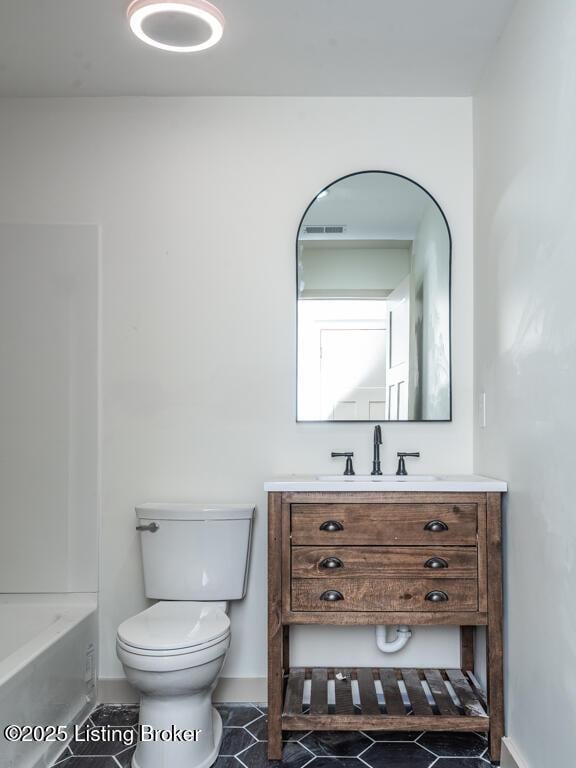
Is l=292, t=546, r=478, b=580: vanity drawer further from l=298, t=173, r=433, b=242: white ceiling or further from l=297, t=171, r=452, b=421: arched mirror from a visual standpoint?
l=298, t=173, r=433, b=242: white ceiling

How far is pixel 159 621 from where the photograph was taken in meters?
2.15

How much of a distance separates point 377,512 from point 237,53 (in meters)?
A: 1.73

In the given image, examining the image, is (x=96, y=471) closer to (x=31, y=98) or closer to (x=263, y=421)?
(x=263, y=421)

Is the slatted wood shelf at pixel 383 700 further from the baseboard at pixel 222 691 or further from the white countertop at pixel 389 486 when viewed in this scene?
the white countertop at pixel 389 486

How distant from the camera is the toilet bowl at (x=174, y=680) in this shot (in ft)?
6.32

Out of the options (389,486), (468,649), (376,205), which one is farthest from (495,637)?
(376,205)

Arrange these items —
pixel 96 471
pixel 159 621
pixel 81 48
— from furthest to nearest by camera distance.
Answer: pixel 96 471
pixel 81 48
pixel 159 621

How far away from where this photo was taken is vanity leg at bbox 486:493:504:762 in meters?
2.10

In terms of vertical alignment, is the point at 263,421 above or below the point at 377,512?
above

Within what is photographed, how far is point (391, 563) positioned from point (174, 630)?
734mm

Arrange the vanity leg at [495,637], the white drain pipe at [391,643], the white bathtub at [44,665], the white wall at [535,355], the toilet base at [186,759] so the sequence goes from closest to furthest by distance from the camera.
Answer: the white wall at [535,355]
the white bathtub at [44,665]
the toilet base at [186,759]
the vanity leg at [495,637]
the white drain pipe at [391,643]

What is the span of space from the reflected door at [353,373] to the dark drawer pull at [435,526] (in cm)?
60

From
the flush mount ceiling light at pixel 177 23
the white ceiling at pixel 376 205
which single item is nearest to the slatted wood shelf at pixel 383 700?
the white ceiling at pixel 376 205

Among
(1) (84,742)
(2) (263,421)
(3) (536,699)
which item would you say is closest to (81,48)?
(2) (263,421)
